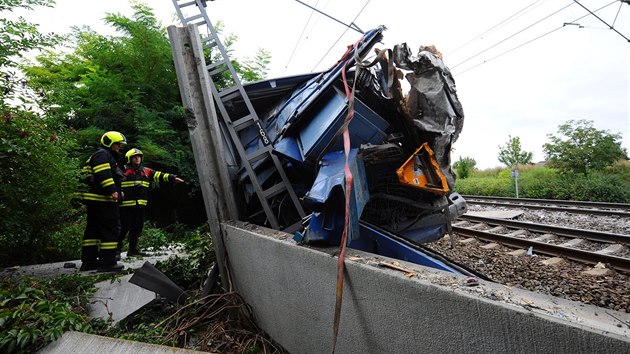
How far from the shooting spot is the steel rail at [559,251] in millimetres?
4387

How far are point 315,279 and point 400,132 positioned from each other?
1.53 metres

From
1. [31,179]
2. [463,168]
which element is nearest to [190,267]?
[31,179]

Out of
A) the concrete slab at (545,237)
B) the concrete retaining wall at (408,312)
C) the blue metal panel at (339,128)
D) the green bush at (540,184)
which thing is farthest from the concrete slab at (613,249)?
the green bush at (540,184)

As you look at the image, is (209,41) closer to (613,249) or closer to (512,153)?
(613,249)

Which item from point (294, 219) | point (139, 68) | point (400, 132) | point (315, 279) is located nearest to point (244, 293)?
point (294, 219)

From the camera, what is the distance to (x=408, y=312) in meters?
1.54

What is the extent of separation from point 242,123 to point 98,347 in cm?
264

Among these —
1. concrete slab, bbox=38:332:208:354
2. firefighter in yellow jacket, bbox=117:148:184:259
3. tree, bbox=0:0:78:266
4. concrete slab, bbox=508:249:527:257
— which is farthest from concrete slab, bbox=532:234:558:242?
tree, bbox=0:0:78:266

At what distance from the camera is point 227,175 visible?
159 inches

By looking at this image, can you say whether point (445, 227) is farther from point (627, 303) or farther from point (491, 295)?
point (491, 295)

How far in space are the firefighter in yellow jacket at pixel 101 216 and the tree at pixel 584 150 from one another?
18.5 meters

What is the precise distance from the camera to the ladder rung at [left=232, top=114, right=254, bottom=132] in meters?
4.16

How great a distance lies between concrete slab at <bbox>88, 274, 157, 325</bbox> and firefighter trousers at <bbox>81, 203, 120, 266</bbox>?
724mm

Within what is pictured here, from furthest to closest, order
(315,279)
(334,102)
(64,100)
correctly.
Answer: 1. (64,100)
2. (334,102)
3. (315,279)
